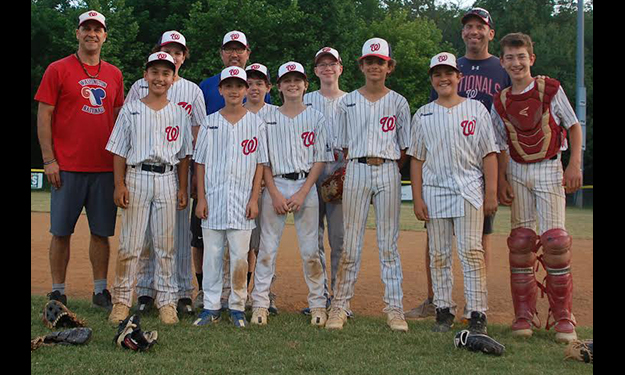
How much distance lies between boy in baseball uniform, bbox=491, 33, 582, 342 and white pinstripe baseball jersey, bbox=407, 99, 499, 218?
0.24 meters

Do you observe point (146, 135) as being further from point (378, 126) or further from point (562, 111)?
point (562, 111)

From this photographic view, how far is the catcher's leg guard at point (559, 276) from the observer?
4.32 m

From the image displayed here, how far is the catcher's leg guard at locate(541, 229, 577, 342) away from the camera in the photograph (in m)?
4.32

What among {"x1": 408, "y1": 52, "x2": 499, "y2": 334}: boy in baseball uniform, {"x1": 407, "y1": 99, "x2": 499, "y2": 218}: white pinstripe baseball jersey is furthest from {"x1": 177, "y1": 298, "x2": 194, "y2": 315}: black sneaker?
{"x1": 407, "y1": 99, "x2": 499, "y2": 218}: white pinstripe baseball jersey

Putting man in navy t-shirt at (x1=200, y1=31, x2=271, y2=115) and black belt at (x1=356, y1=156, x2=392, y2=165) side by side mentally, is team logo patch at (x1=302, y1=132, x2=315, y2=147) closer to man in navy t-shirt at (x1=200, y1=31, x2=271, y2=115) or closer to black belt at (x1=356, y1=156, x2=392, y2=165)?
black belt at (x1=356, y1=156, x2=392, y2=165)

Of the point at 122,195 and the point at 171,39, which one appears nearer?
the point at 122,195

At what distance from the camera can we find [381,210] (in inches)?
181

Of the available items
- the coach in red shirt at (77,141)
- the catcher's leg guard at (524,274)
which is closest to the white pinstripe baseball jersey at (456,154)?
the catcher's leg guard at (524,274)

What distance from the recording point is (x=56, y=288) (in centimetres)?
504

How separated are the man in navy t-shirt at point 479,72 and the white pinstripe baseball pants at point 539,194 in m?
0.49

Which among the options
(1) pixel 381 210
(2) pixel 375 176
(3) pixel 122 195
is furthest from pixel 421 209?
(3) pixel 122 195

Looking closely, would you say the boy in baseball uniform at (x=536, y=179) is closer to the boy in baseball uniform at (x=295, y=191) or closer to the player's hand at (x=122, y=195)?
the boy in baseball uniform at (x=295, y=191)

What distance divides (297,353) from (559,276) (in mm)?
1909

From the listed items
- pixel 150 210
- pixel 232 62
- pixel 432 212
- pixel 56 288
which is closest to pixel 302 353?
pixel 432 212
